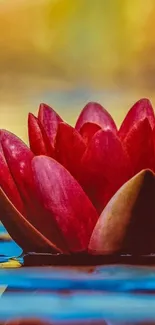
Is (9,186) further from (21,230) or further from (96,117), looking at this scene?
(96,117)

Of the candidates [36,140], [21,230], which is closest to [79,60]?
[36,140]

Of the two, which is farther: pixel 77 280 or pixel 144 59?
pixel 144 59

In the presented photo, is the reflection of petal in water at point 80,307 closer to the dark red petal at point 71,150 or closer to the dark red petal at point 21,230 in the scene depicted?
the dark red petal at point 21,230

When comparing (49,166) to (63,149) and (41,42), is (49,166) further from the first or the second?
(41,42)

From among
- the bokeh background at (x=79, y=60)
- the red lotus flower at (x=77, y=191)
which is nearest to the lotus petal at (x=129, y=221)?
the red lotus flower at (x=77, y=191)

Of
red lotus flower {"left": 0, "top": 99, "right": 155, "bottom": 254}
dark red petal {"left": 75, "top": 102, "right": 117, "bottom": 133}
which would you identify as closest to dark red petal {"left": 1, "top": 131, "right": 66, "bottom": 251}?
red lotus flower {"left": 0, "top": 99, "right": 155, "bottom": 254}

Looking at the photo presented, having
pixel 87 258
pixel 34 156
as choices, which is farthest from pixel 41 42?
pixel 87 258
